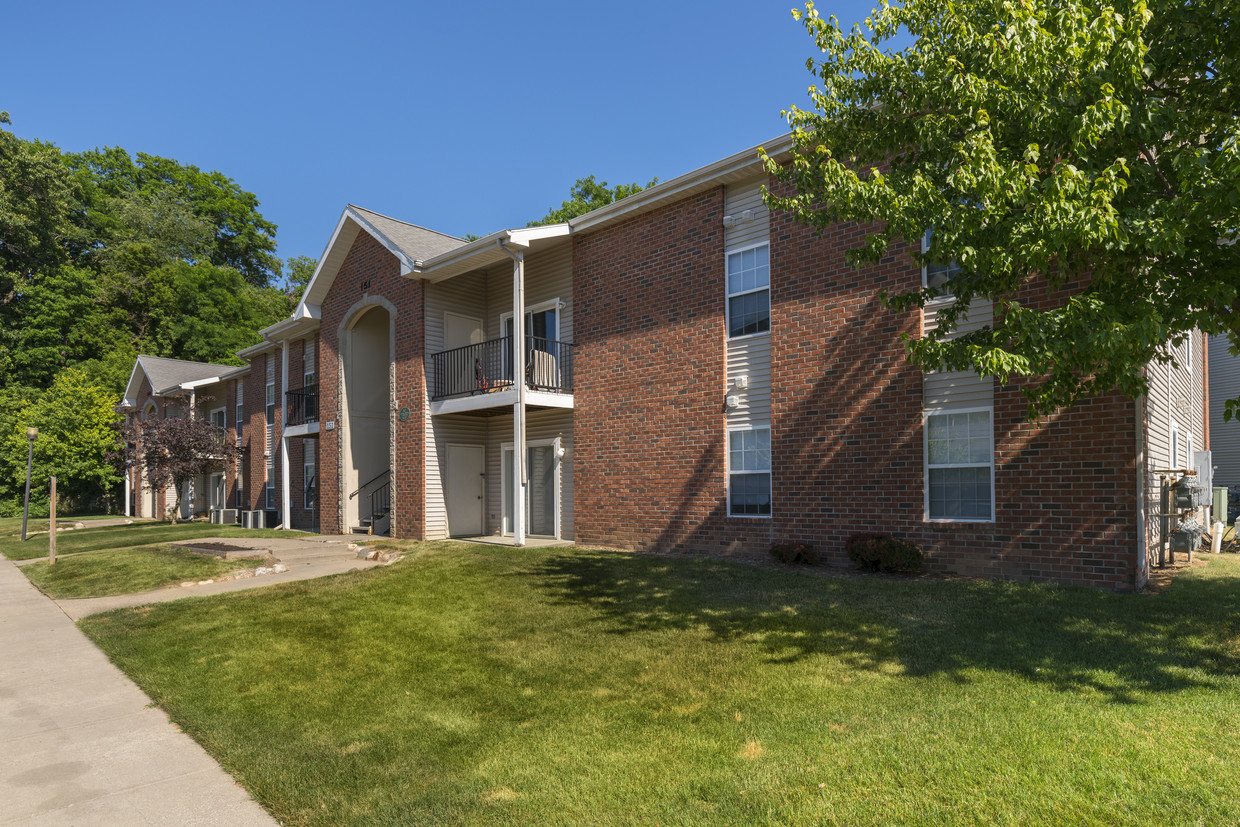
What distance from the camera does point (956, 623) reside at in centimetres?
724

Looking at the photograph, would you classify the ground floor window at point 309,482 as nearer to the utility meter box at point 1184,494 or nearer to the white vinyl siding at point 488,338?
the white vinyl siding at point 488,338

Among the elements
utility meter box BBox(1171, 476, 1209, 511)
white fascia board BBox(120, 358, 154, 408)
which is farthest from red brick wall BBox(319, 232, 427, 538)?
white fascia board BBox(120, 358, 154, 408)

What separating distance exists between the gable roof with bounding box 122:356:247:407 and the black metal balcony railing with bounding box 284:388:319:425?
9247 millimetres

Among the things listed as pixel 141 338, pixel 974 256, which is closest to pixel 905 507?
pixel 974 256

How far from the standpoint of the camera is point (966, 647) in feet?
21.3

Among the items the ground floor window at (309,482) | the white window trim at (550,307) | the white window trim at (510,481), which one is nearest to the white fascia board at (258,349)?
the ground floor window at (309,482)

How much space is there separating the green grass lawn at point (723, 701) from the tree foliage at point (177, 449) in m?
18.8

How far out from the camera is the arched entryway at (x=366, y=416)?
64.6 ft

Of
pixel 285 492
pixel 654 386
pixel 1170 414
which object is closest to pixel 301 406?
pixel 285 492

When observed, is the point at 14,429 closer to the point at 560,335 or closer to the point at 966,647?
the point at 560,335

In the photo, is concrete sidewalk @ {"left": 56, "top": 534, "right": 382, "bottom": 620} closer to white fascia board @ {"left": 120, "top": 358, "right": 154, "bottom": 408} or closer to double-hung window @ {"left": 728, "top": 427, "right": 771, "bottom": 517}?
double-hung window @ {"left": 728, "top": 427, "right": 771, "bottom": 517}

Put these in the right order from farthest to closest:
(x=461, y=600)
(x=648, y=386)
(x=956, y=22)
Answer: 1. (x=648, y=386)
2. (x=461, y=600)
3. (x=956, y=22)

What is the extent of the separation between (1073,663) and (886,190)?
434cm

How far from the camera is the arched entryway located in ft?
64.6
